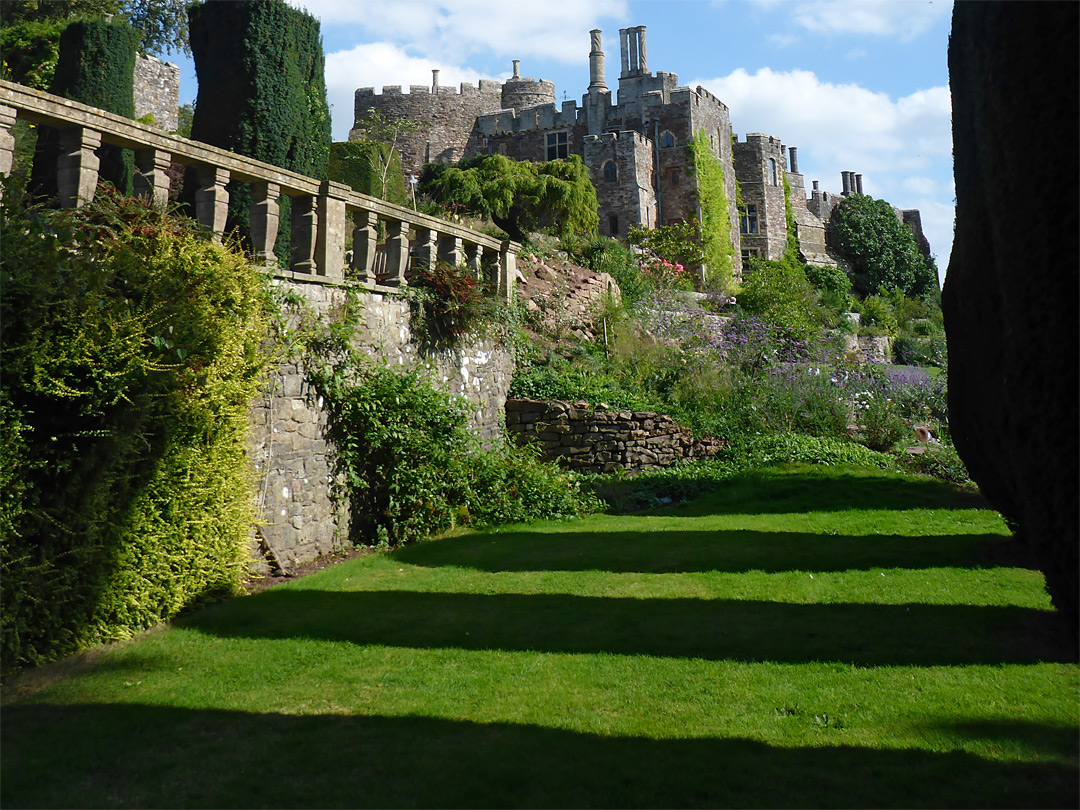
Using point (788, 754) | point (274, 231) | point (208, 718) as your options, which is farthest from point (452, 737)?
point (274, 231)

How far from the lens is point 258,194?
6660 mm

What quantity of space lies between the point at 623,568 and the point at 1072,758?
378 centimetres

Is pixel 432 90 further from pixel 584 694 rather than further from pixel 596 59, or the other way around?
pixel 584 694

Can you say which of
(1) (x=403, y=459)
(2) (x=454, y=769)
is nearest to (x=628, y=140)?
(1) (x=403, y=459)

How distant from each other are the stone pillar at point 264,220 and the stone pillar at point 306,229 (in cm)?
51

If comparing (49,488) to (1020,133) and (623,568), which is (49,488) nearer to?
(623,568)

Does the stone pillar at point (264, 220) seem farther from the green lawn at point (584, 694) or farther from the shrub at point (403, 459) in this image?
the green lawn at point (584, 694)

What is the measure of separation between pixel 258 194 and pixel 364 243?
1412mm

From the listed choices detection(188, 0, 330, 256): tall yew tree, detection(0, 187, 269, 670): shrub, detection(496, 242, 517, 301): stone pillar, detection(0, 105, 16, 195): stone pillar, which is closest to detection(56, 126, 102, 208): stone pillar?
detection(0, 187, 269, 670): shrub

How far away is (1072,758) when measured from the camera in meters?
3.13

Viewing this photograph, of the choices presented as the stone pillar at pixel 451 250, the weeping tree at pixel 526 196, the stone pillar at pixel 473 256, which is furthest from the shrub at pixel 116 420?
the weeping tree at pixel 526 196

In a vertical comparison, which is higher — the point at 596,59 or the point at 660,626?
the point at 596,59

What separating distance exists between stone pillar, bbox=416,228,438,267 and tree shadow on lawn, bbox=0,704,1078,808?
6218mm

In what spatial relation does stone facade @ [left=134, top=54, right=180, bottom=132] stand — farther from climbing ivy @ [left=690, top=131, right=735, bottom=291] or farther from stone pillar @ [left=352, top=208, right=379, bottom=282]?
climbing ivy @ [left=690, top=131, right=735, bottom=291]
